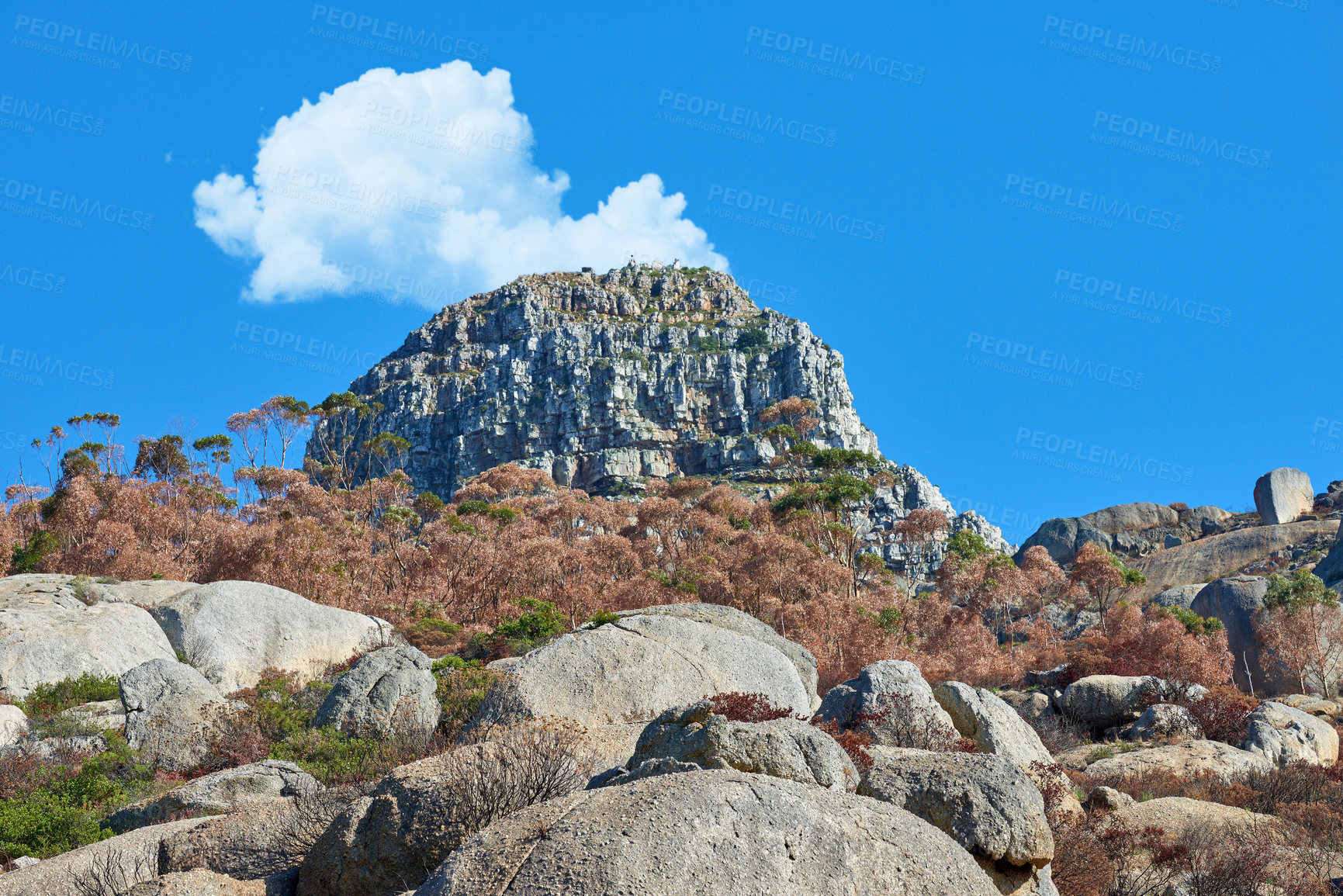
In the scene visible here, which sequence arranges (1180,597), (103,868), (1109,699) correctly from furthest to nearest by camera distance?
(1180,597) < (1109,699) < (103,868)

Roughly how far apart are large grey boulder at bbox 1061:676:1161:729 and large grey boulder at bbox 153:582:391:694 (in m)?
23.4

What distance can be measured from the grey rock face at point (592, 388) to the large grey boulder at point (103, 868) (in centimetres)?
12873

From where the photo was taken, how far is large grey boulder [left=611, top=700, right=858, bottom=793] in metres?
8.76

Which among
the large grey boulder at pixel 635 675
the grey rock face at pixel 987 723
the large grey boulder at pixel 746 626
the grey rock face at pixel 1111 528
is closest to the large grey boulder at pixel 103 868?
the large grey boulder at pixel 635 675

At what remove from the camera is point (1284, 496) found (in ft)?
279

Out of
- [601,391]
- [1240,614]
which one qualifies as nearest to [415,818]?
[1240,614]

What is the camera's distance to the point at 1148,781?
19.8 m

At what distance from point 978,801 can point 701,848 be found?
5.00 metres

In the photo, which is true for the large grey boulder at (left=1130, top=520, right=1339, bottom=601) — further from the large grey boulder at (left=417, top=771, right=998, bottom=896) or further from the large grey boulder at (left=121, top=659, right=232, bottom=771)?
the large grey boulder at (left=417, top=771, right=998, bottom=896)

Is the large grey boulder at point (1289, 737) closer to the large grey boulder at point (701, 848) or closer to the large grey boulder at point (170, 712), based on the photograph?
the large grey boulder at point (701, 848)

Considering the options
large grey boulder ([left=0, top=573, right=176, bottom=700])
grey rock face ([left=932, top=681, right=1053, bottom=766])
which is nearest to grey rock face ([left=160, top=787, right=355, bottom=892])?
grey rock face ([left=932, top=681, right=1053, bottom=766])

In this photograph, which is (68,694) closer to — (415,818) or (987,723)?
(415,818)

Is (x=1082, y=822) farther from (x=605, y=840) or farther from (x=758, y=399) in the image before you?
(x=758, y=399)

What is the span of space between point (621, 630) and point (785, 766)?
10773 mm
